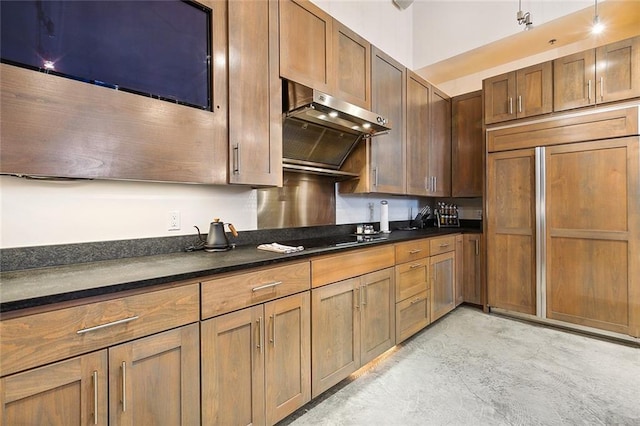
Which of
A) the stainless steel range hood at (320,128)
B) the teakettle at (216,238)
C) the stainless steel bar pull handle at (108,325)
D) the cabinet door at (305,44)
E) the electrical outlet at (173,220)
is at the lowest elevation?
the stainless steel bar pull handle at (108,325)

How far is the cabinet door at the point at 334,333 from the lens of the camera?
65.7 inches

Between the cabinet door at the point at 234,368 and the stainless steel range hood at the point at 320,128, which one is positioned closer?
the cabinet door at the point at 234,368

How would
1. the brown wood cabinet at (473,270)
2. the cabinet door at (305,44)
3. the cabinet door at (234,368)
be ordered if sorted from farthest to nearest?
the brown wood cabinet at (473,270) → the cabinet door at (305,44) → the cabinet door at (234,368)

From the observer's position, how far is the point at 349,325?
6.16 ft

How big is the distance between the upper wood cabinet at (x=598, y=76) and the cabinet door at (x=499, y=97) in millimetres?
356

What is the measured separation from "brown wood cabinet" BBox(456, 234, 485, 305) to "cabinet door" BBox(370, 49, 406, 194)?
1138mm

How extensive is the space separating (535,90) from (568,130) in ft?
1.68

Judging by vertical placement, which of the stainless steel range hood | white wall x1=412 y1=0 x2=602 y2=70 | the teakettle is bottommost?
the teakettle

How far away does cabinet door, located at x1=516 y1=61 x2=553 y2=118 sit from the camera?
9.09 ft

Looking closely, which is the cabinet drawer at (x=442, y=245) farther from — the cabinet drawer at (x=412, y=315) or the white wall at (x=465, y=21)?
the white wall at (x=465, y=21)

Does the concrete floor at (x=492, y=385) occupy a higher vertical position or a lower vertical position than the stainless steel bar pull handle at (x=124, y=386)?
lower

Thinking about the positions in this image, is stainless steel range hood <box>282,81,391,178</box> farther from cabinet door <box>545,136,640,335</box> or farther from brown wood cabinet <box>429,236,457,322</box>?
cabinet door <box>545,136,640,335</box>

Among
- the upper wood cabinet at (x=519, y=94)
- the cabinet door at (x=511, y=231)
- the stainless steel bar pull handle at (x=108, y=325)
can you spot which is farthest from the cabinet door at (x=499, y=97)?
the stainless steel bar pull handle at (x=108, y=325)

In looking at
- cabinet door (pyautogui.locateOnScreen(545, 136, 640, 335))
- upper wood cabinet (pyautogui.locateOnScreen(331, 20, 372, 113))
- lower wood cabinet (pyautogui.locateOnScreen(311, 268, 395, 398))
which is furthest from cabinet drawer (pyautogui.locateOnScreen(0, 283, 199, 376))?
cabinet door (pyautogui.locateOnScreen(545, 136, 640, 335))
